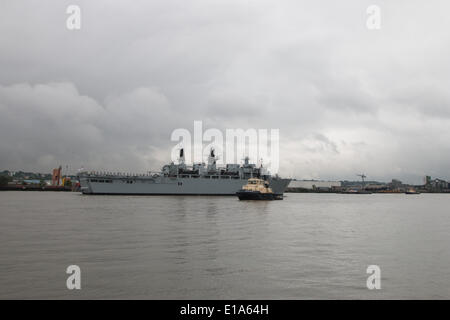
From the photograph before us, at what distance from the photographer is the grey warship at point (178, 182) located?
80.3 metres

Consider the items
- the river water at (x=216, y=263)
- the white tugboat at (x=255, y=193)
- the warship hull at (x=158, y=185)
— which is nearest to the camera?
the river water at (x=216, y=263)

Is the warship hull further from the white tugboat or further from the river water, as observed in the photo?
the river water

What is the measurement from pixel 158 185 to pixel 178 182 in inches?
187

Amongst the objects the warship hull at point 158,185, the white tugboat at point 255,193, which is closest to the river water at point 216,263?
the white tugboat at point 255,193

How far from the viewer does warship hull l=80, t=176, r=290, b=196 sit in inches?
3155

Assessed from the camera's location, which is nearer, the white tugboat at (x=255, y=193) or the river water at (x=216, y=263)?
the river water at (x=216, y=263)

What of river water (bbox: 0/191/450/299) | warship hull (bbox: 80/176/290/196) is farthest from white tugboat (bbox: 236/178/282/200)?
river water (bbox: 0/191/450/299)

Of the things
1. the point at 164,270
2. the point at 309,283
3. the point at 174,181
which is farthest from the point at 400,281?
the point at 174,181

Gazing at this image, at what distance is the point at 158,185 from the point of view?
8081 cm

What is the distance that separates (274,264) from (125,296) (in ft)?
18.8

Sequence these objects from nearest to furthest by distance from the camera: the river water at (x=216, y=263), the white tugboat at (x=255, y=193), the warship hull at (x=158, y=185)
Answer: the river water at (x=216, y=263)
the white tugboat at (x=255, y=193)
the warship hull at (x=158, y=185)

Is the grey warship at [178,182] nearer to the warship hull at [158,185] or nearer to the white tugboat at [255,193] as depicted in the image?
the warship hull at [158,185]
